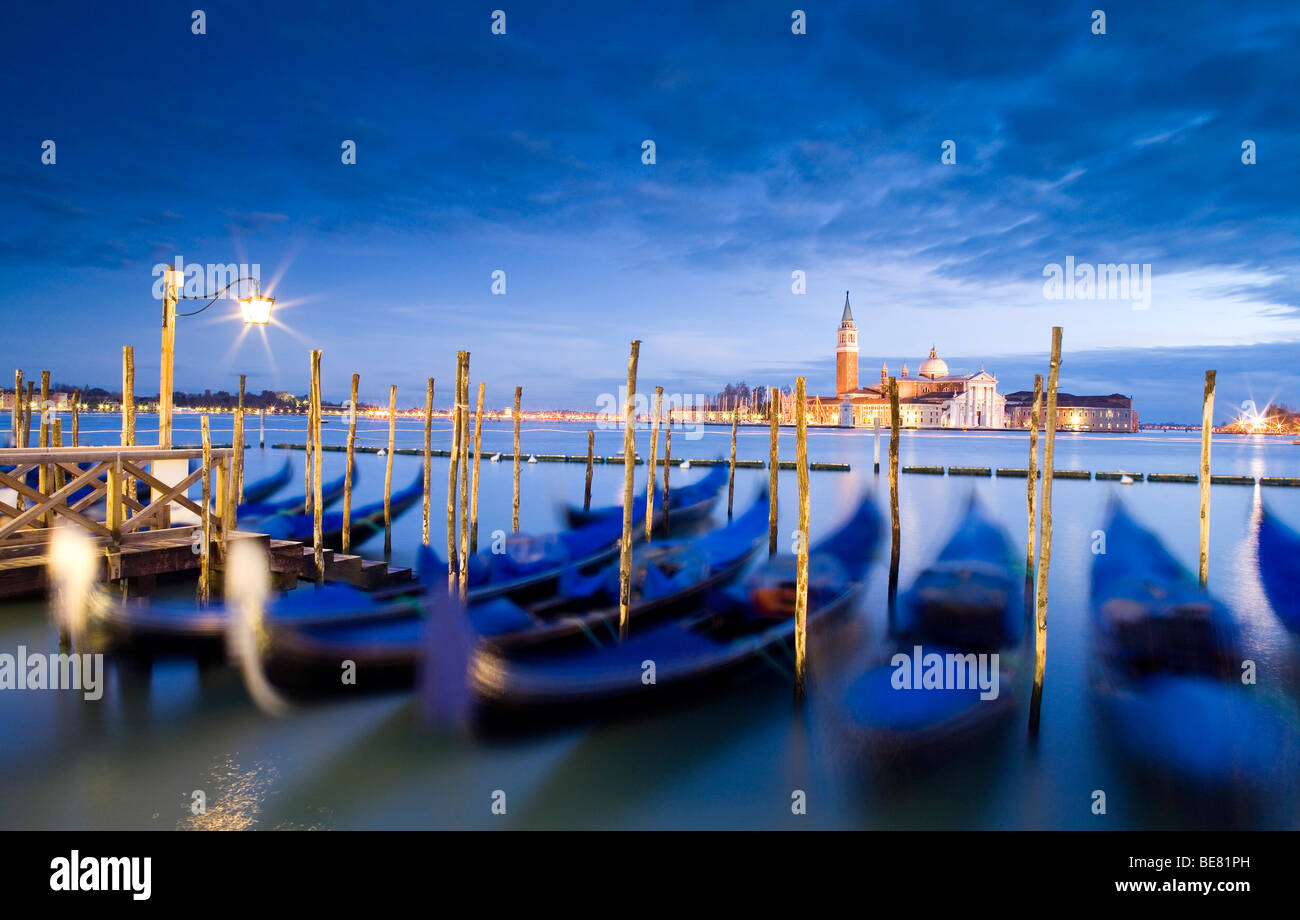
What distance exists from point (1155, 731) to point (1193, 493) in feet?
66.3

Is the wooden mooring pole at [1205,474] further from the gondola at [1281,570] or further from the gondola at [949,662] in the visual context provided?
the gondola at [949,662]

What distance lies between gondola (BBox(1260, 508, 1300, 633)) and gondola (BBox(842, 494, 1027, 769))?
2514 millimetres

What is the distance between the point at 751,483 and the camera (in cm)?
2253

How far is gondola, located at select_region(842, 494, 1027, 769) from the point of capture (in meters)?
4.50

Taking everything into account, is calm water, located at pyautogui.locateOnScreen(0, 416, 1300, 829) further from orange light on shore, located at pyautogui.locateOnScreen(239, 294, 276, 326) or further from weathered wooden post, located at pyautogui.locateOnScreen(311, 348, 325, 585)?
orange light on shore, located at pyautogui.locateOnScreen(239, 294, 276, 326)

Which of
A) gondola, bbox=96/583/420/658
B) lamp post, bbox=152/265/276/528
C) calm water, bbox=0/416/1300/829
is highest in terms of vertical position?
lamp post, bbox=152/265/276/528

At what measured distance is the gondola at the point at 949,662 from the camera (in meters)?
4.50

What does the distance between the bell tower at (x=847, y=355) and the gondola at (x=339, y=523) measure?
82.8 metres

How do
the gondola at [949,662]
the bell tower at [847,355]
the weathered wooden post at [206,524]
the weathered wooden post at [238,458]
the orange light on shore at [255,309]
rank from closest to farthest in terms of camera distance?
1. the gondola at [949,662]
2. the orange light on shore at [255,309]
3. the weathered wooden post at [206,524]
4. the weathered wooden post at [238,458]
5. the bell tower at [847,355]

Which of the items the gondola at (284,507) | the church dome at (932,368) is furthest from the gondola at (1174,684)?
the church dome at (932,368)

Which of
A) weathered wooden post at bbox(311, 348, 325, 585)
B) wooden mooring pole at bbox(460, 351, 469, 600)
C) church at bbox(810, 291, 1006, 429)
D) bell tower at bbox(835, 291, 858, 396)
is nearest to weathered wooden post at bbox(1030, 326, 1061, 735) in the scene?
wooden mooring pole at bbox(460, 351, 469, 600)

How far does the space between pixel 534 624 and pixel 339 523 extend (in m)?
6.91
